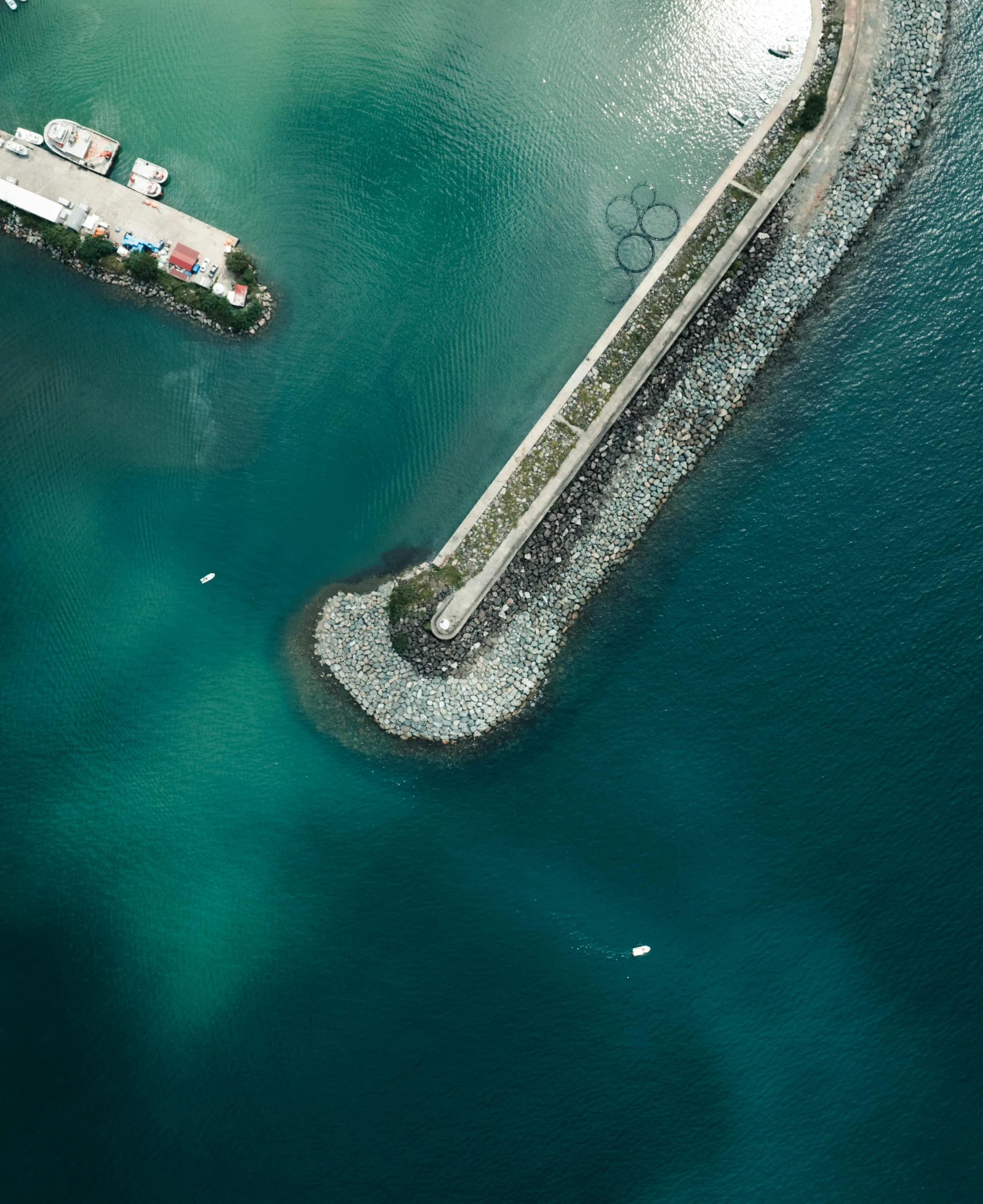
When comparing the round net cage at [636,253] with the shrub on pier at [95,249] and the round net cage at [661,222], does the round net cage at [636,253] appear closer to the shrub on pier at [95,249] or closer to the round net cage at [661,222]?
the round net cage at [661,222]

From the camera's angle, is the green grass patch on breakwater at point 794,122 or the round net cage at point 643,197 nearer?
the green grass patch on breakwater at point 794,122

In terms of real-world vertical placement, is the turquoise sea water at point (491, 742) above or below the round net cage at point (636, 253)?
below

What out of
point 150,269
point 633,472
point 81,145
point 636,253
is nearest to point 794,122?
point 636,253

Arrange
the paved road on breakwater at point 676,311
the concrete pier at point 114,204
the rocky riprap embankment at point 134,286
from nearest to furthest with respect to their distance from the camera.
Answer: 1. the paved road on breakwater at point 676,311
2. the concrete pier at point 114,204
3. the rocky riprap embankment at point 134,286

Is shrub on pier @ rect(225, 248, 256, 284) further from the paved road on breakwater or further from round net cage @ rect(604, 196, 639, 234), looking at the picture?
round net cage @ rect(604, 196, 639, 234)

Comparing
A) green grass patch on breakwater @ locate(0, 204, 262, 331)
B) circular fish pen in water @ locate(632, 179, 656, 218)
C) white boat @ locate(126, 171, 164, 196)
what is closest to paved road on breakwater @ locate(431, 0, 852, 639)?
circular fish pen in water @ locate(632, 179, 656, 218)

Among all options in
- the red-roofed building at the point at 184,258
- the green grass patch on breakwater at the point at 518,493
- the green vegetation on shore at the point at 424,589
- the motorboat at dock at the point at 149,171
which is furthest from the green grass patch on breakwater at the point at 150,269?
the green vegetation on shore at the point at 424,589
